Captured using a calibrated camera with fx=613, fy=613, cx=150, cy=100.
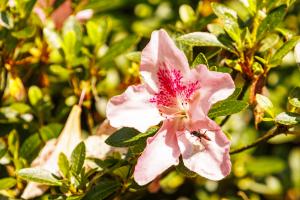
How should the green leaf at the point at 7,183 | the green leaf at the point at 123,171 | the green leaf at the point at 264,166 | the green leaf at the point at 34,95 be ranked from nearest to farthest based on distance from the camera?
the green leaf at the point at 123,171 < the green leaf at the point at 7,183 < the green leaf at the point at 34,95 < the green leaf at the point at 264,166

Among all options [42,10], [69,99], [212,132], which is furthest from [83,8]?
[212,132]

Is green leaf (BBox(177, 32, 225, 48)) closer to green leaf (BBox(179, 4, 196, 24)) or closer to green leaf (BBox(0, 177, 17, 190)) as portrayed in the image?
green leaf (BBox(179, 4, 196, 24))

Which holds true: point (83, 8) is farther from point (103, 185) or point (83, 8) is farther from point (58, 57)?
point (103, 185)

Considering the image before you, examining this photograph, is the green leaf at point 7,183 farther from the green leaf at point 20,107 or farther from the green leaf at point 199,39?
the green leaf at point 199,39

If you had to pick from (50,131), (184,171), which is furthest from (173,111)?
(50,131)

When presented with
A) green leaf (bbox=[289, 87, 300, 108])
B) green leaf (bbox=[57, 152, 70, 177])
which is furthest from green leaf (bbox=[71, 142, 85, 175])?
green leaf (bbox=[289, 87, 300, 108])

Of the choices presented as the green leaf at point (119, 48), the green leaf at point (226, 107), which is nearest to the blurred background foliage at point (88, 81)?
the green leaf at point (119, 48)
